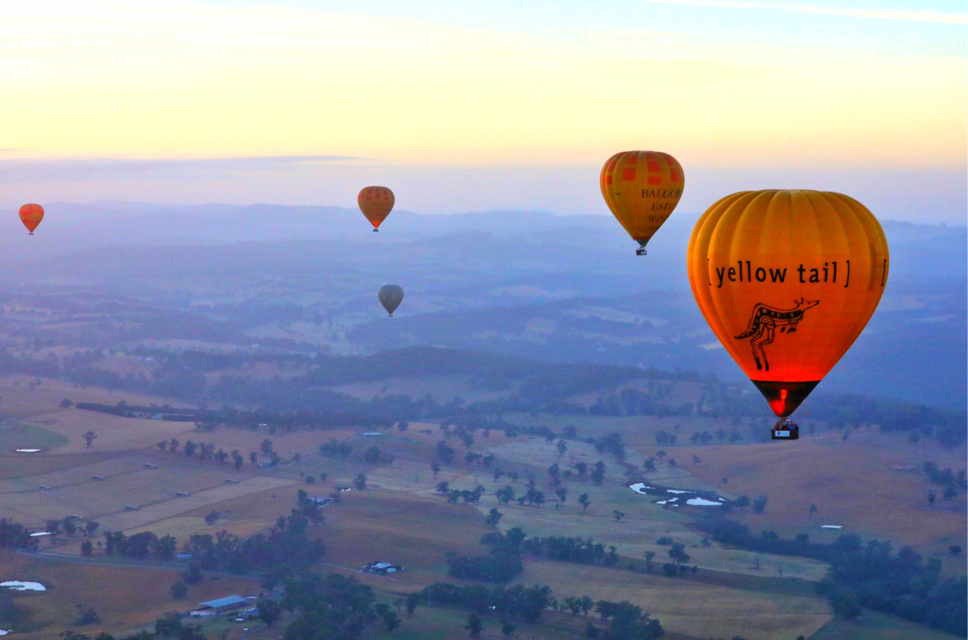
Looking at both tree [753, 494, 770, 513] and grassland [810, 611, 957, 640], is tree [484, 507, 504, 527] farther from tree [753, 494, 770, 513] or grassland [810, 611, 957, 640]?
grassland [810, 611, 957, 640]

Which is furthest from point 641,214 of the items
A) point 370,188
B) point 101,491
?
point 101,491

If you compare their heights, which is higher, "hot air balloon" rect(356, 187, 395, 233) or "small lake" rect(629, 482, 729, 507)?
"hot air balloon" rect(356, 187, 395, 233)

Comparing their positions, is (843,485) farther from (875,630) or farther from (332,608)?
(332,608)

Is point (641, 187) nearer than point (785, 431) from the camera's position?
No

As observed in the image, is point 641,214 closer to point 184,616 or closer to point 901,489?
point 184,616

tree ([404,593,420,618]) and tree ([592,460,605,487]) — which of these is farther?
tree ([592,460,605,487])

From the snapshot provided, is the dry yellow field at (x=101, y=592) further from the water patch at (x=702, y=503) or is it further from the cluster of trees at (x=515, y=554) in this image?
the water patch at (x=702, y=503)

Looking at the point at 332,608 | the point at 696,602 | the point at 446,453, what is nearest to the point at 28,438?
the point at 446,453

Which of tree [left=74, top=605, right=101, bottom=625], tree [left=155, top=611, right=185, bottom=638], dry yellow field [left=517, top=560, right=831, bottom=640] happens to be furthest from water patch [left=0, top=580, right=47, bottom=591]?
dry yellow field [left=517, top=560, right=831, bottom=640]
